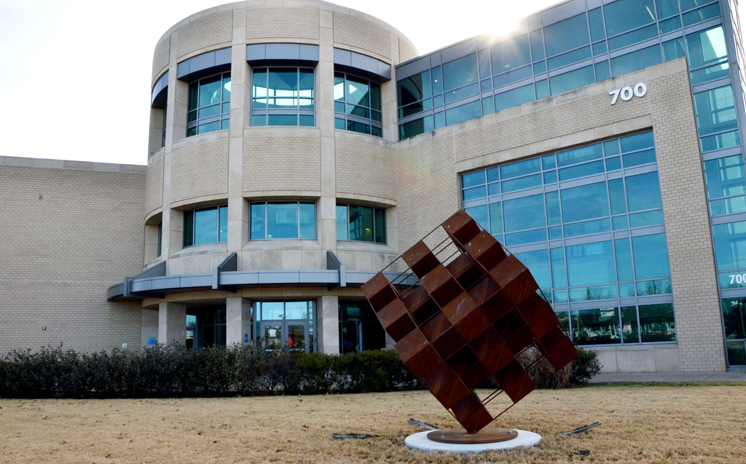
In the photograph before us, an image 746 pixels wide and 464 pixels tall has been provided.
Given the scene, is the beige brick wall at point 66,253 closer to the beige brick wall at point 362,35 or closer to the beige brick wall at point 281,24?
the beige brick wall at point 281,24

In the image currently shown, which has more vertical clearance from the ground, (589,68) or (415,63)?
(415,63)

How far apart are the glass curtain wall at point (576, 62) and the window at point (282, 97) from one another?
4449 mm

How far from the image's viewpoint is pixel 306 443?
845 centimetres

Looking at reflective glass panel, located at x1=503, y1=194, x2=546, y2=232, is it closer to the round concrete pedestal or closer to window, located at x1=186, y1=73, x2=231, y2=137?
window, located at x1=186, y1=73, x2=231, y2=137

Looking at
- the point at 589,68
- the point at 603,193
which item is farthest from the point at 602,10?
the point at 603,193

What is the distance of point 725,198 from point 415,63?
14.2 meters

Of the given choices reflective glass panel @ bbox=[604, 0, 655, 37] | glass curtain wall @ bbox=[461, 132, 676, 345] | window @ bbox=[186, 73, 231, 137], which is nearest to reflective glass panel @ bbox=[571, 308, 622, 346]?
glass curtain wall @ bbox=[461, 132, 676, 345]

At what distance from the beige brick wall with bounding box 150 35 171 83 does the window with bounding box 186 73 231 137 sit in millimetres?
1893

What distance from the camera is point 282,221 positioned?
25.5m

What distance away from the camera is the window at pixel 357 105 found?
26.9 meters

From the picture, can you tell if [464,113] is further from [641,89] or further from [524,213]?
[641,89]

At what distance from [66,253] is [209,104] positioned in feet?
31.0

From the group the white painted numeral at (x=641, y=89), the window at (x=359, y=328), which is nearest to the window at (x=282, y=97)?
the window at (x=359, y=328)

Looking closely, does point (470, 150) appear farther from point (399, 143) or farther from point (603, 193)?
point (603, 193)
